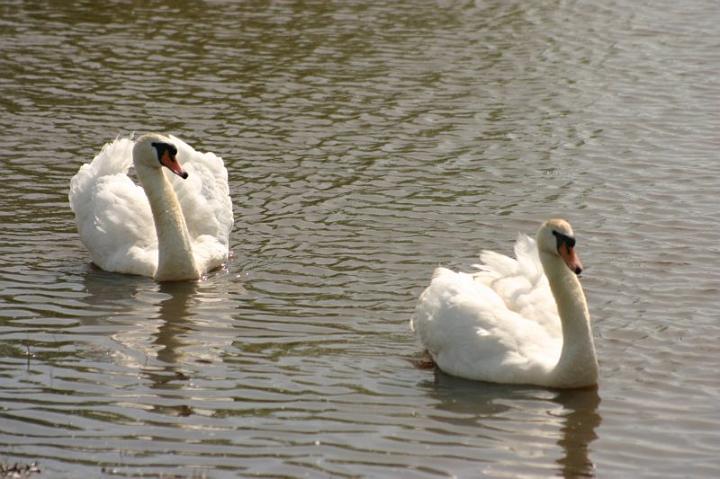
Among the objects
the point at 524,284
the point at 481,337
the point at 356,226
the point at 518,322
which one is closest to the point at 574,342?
the point at 518,322

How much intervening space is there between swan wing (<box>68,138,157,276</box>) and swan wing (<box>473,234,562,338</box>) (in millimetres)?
3503

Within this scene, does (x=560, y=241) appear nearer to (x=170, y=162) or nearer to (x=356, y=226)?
(x=356, y=226)

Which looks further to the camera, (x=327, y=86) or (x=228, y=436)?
(x=327, y=86)

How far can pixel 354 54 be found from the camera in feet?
67.6

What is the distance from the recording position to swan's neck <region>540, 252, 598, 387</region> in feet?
32.2

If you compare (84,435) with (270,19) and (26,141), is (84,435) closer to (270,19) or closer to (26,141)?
(26,141)

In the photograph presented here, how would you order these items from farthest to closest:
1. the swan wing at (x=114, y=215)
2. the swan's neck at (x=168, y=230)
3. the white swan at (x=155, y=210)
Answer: the swan wing at (x=114, y=215)
the white swan at (x=155, y=210)
the swan's neck at (x=168, y=230)

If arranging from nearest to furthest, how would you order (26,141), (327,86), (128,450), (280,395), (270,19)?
(128,450) < (280,395) < (26,141) < (327,86) < (270,19)

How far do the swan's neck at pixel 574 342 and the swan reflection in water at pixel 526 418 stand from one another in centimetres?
12

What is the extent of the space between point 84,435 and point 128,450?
396 millimetres

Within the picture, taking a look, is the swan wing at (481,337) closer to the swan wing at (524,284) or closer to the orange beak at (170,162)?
the swan wing at (524,284)

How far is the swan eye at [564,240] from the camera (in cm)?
987

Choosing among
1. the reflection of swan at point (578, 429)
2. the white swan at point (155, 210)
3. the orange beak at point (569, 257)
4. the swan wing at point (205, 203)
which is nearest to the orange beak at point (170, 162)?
the white swan at point (155, 210)

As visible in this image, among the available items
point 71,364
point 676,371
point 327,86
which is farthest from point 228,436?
point 327,86
